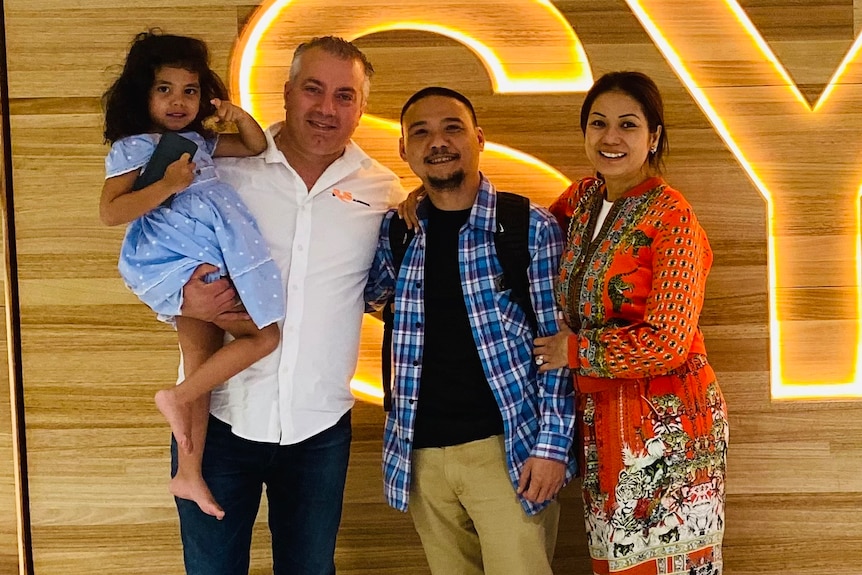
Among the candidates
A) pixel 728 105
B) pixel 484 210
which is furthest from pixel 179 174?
pixel 728 105

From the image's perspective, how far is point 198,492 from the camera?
158 cm

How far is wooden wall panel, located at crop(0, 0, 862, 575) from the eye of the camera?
2061mm

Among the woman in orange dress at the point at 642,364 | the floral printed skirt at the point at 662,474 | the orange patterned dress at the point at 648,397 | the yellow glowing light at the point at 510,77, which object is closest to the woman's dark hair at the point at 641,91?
the woman in orange dress at the point at 642,364

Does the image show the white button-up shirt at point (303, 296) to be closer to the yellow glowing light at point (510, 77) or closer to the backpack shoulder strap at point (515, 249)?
the backpack shoulder strap at point (515, 249)

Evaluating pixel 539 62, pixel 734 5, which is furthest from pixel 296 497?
pixel 734 5

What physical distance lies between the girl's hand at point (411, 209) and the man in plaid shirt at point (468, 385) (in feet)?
0.08

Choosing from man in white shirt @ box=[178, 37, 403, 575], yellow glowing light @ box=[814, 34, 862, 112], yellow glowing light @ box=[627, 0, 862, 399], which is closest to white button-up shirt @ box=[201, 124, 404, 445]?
man in white shirt @ box=[178, 37, 403, 575]

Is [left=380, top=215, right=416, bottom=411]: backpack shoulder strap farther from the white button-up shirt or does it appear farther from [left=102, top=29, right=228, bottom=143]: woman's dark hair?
[left=102, top=29, right=228, bottom=143]: woman's dark hair

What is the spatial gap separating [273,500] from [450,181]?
913 millimetres

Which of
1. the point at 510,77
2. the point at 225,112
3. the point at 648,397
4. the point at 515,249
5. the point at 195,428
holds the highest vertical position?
the point at 510,77

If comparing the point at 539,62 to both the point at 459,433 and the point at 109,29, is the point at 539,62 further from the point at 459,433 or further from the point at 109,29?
the point at 109,29

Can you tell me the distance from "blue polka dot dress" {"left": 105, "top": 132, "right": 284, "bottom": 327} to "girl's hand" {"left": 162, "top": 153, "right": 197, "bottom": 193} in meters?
Result: 0.06

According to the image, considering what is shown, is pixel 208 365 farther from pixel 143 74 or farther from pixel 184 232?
pixel 143 74

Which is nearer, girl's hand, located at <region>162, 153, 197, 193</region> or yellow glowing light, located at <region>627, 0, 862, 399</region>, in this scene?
girl's hand, located at <region>162, 153, 197, 193</region>
